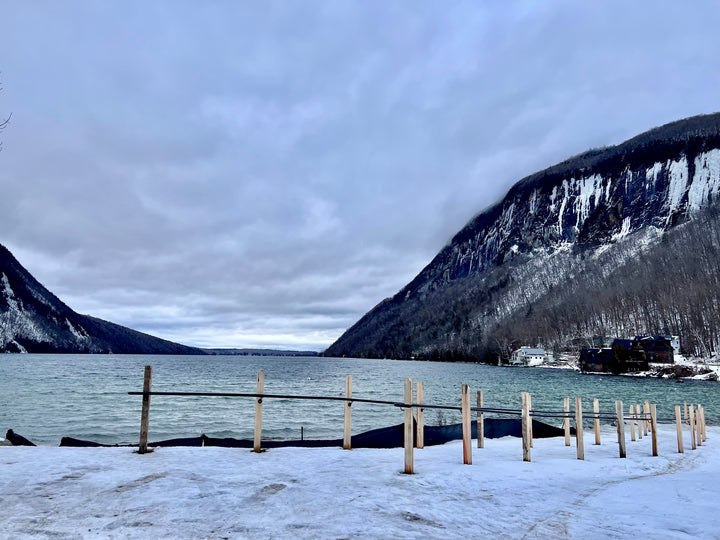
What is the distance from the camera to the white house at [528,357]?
158 meters

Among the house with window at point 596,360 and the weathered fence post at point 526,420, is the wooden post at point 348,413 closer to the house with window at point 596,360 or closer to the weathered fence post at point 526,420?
the weathered fence post at point 526,420

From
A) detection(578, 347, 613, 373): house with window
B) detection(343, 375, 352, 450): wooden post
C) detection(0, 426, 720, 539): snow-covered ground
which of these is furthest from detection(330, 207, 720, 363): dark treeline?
detection(343, 375, 352, 450): wooden post

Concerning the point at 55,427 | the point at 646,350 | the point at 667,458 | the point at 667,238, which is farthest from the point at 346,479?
the point at 667,238

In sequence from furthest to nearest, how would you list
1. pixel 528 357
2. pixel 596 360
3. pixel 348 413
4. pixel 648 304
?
pixel 528 357 < pixel 648 304 < pixel 596 360 < pixel 348 413

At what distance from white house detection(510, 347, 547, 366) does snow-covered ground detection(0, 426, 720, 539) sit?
15827 cm

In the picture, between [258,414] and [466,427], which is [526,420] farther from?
[258,414]

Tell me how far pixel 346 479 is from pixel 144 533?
4.12 meters

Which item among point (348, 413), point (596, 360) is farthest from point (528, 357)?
point (348, 413)

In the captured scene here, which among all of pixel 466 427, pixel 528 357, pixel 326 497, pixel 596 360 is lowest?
pixel 528 357

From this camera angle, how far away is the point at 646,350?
382 ft

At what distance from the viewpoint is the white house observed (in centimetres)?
15788

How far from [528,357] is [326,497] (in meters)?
168

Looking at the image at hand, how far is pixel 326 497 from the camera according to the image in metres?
7.27

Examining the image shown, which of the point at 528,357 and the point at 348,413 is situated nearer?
the point at 348,413
